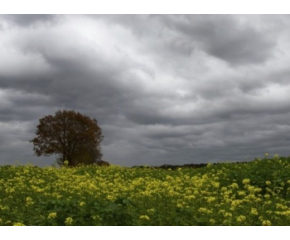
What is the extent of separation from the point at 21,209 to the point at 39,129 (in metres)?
27.2

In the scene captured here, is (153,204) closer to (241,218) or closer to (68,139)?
(241,218)

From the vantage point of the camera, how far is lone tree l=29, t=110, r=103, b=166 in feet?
123

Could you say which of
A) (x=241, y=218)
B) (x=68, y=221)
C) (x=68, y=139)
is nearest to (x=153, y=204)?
(x=241, y=218)

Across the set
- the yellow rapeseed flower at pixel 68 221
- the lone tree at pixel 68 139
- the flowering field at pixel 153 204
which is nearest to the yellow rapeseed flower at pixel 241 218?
the flowering field at pixel 153 204

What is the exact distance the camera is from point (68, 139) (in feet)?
124

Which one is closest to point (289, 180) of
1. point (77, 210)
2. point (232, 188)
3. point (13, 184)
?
point (232, 188)

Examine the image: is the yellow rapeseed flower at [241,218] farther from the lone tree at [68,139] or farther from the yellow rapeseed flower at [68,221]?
the lone tree at [68,139]

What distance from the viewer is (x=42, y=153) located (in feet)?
123

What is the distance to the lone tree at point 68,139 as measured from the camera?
37.5 metres

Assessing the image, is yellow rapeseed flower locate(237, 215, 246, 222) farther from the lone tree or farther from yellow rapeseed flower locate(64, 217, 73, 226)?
the lone tree

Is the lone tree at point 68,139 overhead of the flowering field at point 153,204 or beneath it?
overhead

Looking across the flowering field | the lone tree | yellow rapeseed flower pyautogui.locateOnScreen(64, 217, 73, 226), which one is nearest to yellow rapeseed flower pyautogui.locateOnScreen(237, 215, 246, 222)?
the flowering field

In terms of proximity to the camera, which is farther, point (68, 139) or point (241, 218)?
point (68, 139)

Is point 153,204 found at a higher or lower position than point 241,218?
higher
